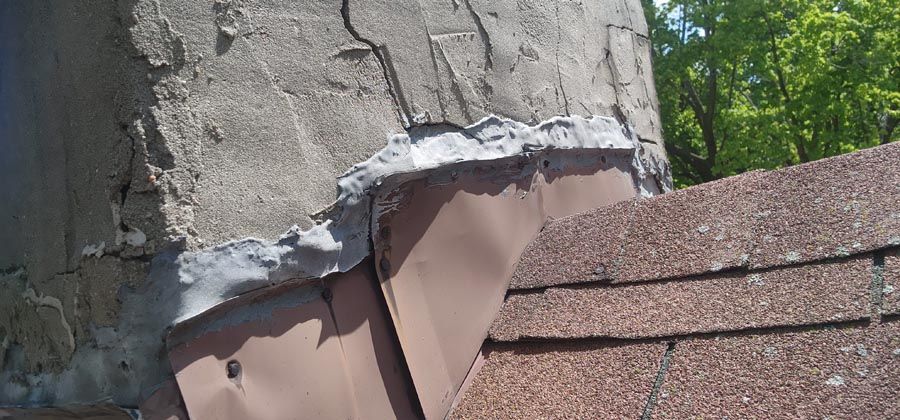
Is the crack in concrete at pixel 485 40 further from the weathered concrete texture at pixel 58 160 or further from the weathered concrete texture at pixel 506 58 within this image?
the weathered concrete texture at pixel 58 160

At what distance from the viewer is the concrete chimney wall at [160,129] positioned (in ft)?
4.28

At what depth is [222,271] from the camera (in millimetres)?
1324

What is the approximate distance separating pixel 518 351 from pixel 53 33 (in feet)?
4.18

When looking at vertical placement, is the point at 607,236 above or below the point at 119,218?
below

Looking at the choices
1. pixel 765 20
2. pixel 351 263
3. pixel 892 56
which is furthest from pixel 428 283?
pixel 765 20

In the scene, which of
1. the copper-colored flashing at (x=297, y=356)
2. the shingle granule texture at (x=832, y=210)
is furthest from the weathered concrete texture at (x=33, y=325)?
the shingle granule texture at (x=832, y=210)

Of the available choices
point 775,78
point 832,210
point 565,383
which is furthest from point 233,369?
point 775,78

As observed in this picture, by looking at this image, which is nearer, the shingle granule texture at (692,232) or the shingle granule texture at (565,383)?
the shingle granule texture at (565,383)

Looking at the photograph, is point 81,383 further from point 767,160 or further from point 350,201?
point 767,160

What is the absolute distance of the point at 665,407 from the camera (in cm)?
141

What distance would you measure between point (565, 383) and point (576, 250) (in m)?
0.51

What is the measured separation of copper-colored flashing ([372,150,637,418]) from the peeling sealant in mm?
56

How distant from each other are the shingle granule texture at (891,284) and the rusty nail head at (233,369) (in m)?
1.21

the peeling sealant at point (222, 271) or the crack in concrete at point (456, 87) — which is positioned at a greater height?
the crack in concrete at point (456, 87)
